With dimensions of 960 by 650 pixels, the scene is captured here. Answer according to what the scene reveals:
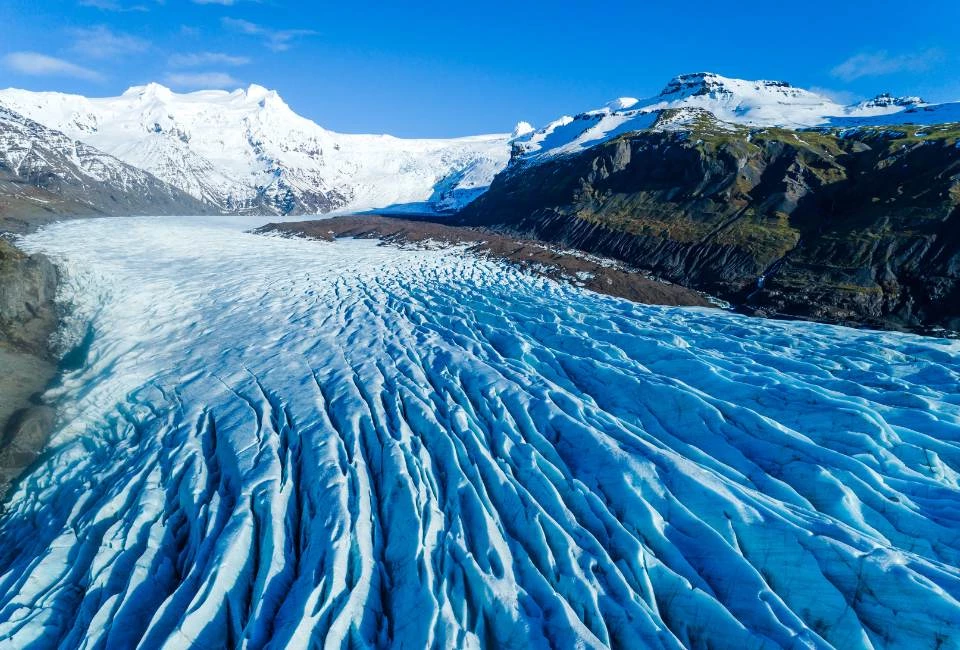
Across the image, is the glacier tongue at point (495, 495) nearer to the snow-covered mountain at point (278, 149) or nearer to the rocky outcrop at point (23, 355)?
the rocky outcrop at point (23, 355)

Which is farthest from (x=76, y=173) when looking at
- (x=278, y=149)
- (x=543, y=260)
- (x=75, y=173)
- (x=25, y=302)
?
(x=543, y=260)

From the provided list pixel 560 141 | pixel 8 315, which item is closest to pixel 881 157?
pixel 8 315

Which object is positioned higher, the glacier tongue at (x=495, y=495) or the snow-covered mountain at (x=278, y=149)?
the snow-covered mountain at (x=278, y=149)

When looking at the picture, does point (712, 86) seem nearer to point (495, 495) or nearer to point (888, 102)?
point (888, 102)

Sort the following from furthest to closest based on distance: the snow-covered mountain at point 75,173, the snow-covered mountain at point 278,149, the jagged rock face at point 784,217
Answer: the snow-covered mountain at point 278,149 < the snow-covered mountain at point 75,173 < the jagged rock face at point 784,217

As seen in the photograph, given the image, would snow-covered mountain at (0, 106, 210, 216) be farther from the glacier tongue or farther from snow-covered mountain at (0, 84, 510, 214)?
the glacier tongue

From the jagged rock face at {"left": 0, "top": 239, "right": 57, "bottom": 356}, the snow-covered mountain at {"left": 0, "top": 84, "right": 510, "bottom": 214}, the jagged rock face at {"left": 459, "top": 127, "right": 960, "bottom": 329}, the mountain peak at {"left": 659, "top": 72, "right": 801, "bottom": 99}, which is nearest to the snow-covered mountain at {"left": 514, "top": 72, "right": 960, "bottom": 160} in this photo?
the mountain peak at {"left": 659, "top": 72, "right": 801, "bottom": 99}

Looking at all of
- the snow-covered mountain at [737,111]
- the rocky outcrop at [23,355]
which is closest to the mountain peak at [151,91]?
the snow-covered mountain at [737,111]
